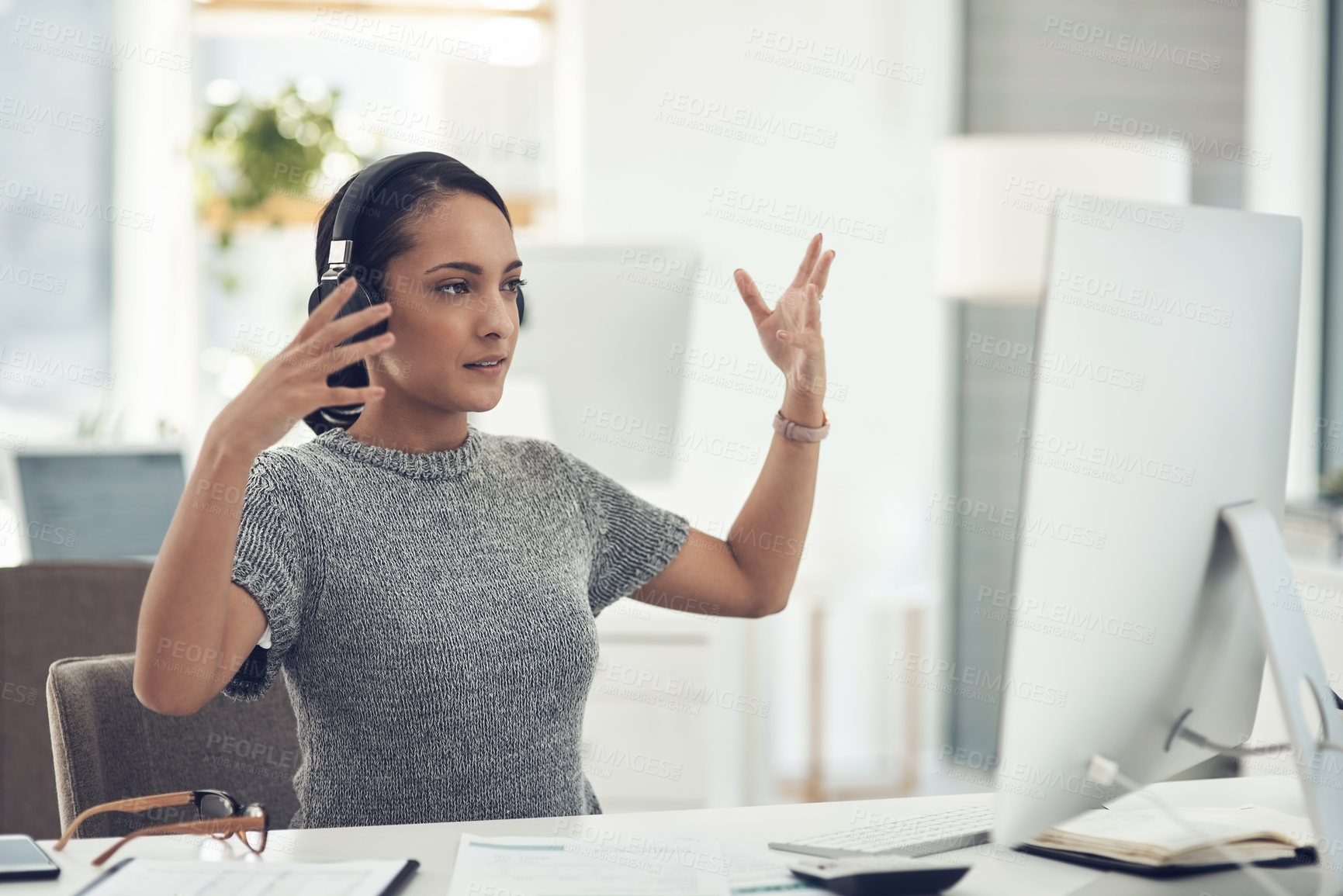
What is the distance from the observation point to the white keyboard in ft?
3.13

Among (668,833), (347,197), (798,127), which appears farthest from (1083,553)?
(798,127)

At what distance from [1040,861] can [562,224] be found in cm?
267

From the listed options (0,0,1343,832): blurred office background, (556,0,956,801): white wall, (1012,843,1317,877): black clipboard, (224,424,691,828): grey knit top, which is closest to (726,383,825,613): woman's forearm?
(224,424,691,828): grey knit top

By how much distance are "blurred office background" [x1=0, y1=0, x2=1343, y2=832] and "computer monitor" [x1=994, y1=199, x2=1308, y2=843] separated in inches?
77.7

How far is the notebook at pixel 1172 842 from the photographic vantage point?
90cm

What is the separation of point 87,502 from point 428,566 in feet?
4.65

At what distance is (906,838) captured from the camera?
39.4 inches

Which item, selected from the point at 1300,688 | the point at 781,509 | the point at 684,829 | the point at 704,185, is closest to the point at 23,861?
the point at 684,829

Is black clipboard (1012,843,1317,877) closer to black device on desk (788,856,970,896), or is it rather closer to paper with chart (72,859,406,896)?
black device on desk (788,856,970,896)

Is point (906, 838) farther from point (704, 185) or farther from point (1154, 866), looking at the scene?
point (704, 185)

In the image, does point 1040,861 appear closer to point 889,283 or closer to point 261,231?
point 889,283

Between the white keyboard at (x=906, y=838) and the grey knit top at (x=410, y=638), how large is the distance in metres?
0.27

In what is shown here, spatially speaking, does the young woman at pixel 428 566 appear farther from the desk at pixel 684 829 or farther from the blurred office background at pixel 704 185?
the blurred office background at pixel 704 185

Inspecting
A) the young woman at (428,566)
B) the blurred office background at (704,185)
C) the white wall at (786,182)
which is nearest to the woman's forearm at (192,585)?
the young woman at (428,566)
